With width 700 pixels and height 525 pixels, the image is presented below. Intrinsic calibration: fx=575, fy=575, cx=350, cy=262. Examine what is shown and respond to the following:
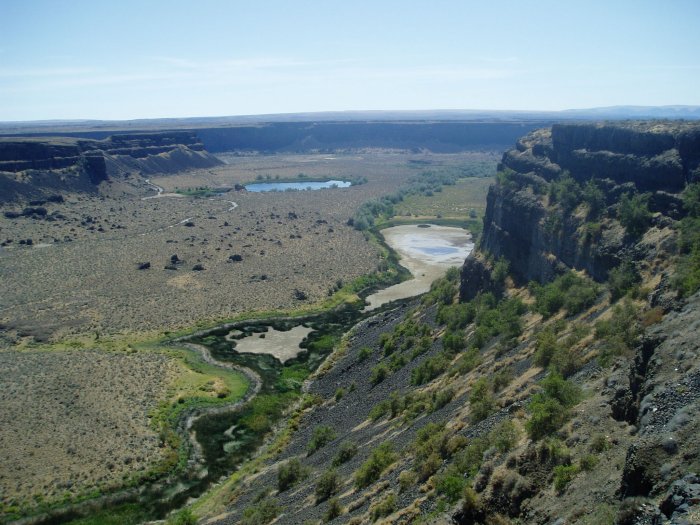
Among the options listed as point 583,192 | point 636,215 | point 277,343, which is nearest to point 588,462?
point 636,215

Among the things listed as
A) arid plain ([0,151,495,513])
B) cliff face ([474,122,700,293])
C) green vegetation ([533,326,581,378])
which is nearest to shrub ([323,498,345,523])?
green vegetation ([533,326,581,378])

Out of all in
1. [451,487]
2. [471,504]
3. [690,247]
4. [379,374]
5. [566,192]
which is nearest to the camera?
[471,504]

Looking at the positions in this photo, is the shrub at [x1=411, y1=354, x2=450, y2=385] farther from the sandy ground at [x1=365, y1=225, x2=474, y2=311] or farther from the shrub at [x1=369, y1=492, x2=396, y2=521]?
the sandy ground at [x1=365, y1=225, x2=474, y2=311]

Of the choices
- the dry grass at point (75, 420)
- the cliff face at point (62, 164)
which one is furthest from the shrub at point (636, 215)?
the cliff face at point (62, 164)

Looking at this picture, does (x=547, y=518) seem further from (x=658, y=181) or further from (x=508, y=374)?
(x=658, y=181)

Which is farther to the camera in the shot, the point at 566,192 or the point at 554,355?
the point at 566,192

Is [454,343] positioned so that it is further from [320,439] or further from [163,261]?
[163,261]

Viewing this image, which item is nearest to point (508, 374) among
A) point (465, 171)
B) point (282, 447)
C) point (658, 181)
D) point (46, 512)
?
point (282, 447)
